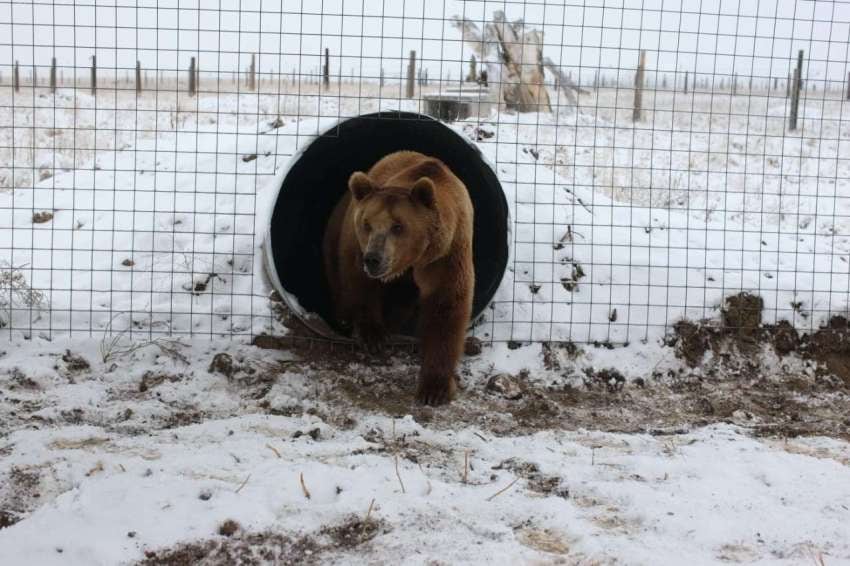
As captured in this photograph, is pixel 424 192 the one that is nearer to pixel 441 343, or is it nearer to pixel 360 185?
pixel 360 185

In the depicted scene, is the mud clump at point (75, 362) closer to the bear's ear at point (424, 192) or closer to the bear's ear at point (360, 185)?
the bear's ear at point (360, 185)

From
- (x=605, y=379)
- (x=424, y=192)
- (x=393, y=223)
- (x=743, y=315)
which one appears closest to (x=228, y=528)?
(x=393, y=223)

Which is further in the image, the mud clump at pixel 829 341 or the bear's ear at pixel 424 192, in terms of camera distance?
the mud clump at pixel 829 341

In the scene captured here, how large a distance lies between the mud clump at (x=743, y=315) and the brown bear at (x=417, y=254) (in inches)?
81.5

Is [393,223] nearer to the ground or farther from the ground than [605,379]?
farther from the ground

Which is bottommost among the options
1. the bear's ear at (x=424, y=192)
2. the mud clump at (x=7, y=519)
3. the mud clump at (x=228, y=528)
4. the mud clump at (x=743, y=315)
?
the mud clump at (x=7, y=519)

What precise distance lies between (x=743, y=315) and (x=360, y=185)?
306 cm

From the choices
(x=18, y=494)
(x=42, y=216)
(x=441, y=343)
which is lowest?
(x=18, y=494)

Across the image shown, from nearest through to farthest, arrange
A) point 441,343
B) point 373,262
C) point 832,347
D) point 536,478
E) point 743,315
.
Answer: point 536,478 → point 373,262 → point 441,343 → point 832,347 → point 743,315

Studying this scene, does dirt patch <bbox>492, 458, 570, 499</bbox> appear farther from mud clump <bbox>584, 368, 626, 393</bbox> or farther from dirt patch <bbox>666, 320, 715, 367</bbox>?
dirt patch <bbox>666, 320, 715, 367</bbox>

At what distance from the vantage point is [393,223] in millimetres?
4797

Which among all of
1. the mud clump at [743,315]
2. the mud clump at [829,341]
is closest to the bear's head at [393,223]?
the mud clump at [743,315]

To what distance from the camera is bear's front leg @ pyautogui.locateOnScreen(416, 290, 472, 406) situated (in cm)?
502

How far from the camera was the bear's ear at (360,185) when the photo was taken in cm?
500
